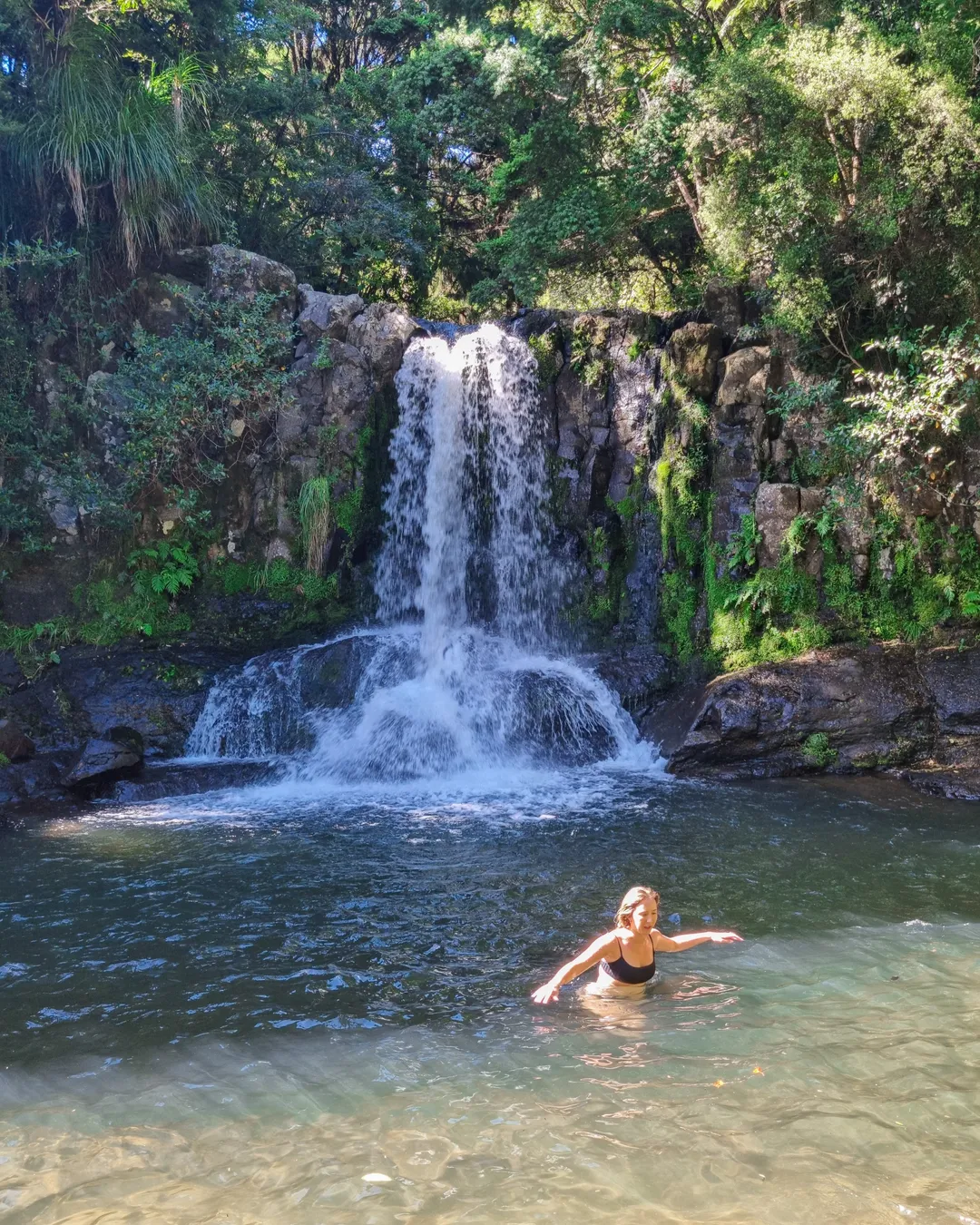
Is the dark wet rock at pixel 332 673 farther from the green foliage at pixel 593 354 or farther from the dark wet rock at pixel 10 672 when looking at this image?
the green foliage at pixel 593 354

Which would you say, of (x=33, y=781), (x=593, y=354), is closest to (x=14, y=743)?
(x=33, y=781)

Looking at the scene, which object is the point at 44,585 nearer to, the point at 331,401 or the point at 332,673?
the point at 332,673

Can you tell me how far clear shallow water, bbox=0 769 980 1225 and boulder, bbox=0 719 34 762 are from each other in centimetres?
279

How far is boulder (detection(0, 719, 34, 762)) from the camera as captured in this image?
11250 mm

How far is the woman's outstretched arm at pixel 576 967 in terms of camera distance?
4891 millimetres

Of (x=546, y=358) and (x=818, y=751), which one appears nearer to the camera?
(x=818, y=751)

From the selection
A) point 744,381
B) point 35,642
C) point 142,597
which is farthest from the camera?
point 142,597

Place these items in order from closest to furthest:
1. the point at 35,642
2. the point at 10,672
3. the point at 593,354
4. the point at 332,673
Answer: the point at 332,673, the point at 10,672, the point at 35,642, the point at 593,354

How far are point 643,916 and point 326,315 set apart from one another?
12861 millimetres

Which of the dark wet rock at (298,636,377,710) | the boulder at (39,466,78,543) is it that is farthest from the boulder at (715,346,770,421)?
the boulder at (39,466,78,543)

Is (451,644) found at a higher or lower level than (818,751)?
higher

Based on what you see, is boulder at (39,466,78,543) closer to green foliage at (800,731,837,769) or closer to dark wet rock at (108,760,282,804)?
dark wet rock at (108,760,282,804)

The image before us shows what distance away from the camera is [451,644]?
13.5 meters

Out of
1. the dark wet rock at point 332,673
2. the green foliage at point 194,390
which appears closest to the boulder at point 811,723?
the dark wet rock at point 332,673
